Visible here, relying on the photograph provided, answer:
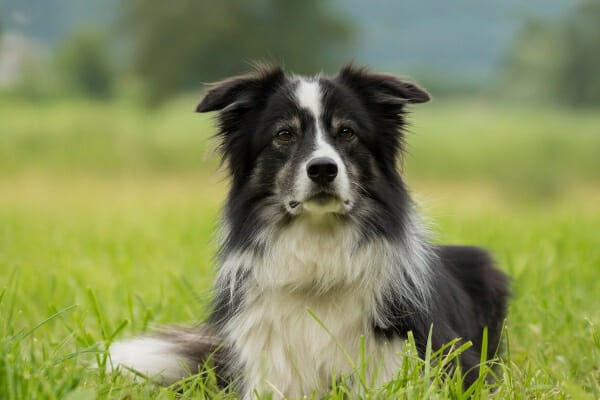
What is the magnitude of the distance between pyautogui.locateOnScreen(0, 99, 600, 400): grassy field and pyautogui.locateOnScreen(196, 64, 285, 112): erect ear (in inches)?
17.5

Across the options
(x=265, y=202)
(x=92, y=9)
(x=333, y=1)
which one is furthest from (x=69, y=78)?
(x=265, y=202)

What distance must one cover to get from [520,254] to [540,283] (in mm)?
1530

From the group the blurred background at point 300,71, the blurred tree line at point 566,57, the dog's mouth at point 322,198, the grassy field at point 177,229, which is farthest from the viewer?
the blurred tree line at point 566,57

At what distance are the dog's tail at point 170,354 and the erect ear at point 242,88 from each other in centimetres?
122

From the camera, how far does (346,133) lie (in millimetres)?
3854

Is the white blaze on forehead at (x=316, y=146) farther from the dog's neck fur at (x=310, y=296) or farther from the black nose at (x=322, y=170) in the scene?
the dog's neck fur at (x=310, y=296)

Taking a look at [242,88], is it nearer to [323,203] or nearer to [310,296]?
[323,203]

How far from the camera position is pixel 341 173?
3.60 meters

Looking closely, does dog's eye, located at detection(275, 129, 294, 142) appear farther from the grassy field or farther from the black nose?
the grassy field

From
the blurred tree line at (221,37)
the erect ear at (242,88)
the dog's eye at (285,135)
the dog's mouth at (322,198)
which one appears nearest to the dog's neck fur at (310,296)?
the dog's mouth at (322,198)

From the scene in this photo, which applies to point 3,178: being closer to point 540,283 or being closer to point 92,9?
point 92,9

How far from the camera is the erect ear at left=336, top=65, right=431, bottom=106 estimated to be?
3953mm

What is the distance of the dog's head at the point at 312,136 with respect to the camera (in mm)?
3676

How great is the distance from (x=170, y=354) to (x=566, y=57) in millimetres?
22397
